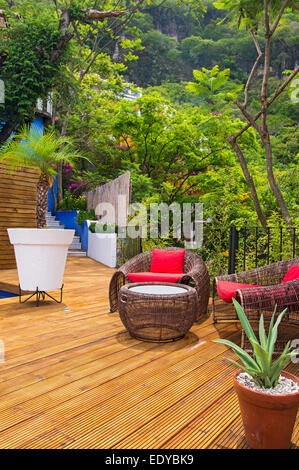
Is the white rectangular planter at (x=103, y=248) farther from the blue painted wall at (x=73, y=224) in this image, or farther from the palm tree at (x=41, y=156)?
the palm tree at (x=41, y=156)

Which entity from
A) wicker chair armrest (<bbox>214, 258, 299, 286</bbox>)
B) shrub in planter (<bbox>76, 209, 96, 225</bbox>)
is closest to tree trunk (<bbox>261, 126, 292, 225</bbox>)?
wicker chair armrest (<bbox>214, 258, 299, 286</bbox>)

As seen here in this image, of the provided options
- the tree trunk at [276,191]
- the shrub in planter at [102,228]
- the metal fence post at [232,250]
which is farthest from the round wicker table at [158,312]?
the shrub in planter at [102,228]

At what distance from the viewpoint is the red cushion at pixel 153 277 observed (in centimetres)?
398

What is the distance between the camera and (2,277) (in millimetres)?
5926

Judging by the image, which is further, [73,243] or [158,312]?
[73,243]

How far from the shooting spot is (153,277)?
13.3 feet

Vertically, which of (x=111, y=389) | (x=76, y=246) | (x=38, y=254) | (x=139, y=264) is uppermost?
(x=38, y=254)

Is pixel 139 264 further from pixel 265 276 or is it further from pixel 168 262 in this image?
pixel 265 276

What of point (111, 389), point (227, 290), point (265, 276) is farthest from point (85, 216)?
point (111, 389)

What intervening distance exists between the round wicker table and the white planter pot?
138cm

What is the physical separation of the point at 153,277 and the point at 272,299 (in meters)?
1.56

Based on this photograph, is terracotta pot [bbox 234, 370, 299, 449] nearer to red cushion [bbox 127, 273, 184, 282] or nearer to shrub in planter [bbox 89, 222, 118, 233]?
red cushion [bbox 127, 273, 184, 282]

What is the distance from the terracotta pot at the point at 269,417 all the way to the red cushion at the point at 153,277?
2.45 m

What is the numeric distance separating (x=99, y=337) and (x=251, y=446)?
5.92 ft
